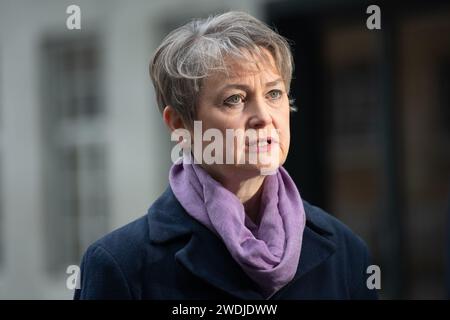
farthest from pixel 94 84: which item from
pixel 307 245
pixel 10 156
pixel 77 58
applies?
pixel 307 245

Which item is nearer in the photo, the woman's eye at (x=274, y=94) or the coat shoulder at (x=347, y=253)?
the woman's eye at (x=274, y=94)

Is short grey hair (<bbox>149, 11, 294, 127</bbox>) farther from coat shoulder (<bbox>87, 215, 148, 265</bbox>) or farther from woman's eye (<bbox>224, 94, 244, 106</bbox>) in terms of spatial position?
coat shoulder (<bbox>87, 215, 148, 265</bbox>)

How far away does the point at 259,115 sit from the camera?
153 centimetres

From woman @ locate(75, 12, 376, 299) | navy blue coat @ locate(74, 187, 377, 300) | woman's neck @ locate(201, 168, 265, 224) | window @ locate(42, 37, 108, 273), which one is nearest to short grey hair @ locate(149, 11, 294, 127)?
woman @ locate(75, 12, 376, 299)

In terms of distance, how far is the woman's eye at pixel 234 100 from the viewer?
1.55 metres

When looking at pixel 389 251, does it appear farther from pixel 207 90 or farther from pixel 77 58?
pixel 207 90

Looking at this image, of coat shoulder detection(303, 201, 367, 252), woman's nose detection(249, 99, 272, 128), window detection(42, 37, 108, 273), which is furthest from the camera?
window detection(42, 37, 108, 273)

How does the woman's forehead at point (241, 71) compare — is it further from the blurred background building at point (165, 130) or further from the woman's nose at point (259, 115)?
the blurred background building at point (165, 130)

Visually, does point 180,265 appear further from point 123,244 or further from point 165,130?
point 165,130

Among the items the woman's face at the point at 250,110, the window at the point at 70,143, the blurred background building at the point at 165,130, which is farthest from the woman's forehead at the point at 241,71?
the window at the point at 70,143

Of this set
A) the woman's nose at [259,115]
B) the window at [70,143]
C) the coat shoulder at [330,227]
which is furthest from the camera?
the window at [70,143]

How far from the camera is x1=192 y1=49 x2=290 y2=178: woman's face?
153 centimetres

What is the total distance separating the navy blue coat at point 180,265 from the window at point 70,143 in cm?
444

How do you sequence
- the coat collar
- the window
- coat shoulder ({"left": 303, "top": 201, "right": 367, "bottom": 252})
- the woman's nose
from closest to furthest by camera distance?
the woman's nose, the coat collar, coat shoulder ({"left": 303, "top": 201, "right": 367, "bottom": 252}), the window
